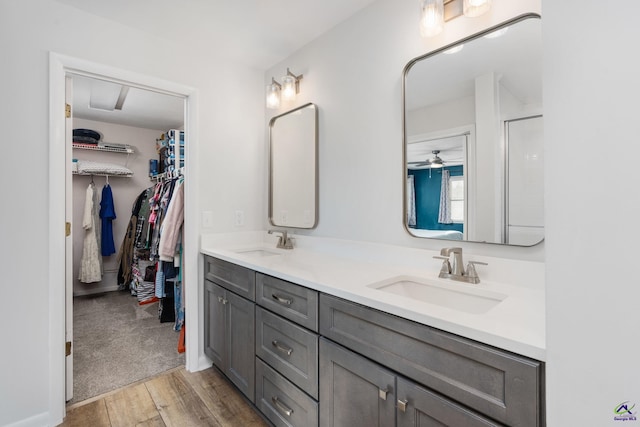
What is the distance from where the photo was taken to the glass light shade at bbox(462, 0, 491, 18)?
4.10 feet

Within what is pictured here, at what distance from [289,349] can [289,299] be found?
232 mm

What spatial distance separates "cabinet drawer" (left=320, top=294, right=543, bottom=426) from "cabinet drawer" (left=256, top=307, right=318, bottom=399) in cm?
22

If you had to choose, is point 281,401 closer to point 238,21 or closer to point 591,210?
point 591,210

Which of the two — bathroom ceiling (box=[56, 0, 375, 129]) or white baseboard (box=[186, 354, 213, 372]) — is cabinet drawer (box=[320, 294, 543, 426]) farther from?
bathroom ceiling (box=[56, 0, 375, 129])

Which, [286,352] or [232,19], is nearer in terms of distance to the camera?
[286,352]

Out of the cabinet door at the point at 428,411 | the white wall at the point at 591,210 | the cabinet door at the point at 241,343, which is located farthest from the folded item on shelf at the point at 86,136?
the white wall at the point at 591,210

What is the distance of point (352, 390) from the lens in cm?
111

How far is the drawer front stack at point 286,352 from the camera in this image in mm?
1284

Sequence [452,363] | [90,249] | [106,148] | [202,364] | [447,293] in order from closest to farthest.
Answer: [452,363]
[447,293]
[202,364]
[90,249]
[106,148]

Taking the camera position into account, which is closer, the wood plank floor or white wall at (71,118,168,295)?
the wood plank floor

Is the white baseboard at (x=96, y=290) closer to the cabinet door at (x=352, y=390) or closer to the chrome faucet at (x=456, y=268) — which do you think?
the cabinet door at (x=352, y=390)

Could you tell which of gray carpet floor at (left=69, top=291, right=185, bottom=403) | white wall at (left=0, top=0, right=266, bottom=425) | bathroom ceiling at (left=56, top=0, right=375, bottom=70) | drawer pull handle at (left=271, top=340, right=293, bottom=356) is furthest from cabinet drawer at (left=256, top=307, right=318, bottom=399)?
bathroom ceiling at (left=56, top=0, right=375, bottom=70)

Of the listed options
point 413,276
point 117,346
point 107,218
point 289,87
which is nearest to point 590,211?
point 413,276

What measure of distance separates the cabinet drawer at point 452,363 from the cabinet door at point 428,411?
0.08ft
